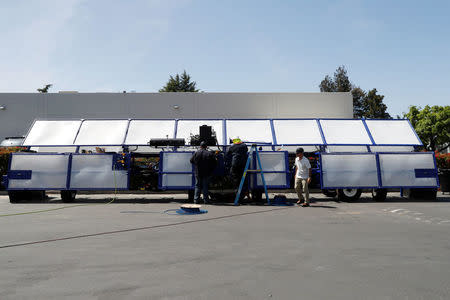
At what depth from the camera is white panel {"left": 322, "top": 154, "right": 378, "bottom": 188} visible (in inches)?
483

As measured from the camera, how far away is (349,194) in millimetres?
12477

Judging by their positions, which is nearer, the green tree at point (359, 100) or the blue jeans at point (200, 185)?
A: the blue jeans at point (200, 185)

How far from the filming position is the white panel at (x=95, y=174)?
1255cm

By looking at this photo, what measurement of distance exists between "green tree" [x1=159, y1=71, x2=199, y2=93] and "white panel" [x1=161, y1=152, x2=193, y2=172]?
143 ft

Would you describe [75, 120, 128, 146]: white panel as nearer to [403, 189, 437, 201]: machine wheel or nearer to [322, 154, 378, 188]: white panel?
[322, 154, 378, 188]: white panel

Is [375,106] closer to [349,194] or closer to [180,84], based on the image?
[180,84]

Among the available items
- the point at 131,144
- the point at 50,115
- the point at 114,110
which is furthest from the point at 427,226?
the point at 50,115

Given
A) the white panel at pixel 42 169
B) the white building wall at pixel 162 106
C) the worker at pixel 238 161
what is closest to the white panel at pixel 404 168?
the worker at pixel 238 161

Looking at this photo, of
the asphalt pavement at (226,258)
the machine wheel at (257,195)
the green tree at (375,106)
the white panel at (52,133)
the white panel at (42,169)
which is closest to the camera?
the asphalt pavement at (226,258)

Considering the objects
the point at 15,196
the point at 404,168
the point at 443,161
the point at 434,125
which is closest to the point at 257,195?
the point at 404,168

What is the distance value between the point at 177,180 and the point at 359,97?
146 ft

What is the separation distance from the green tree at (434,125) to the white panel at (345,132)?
36.2 meters

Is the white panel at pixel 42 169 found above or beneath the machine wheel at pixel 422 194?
above

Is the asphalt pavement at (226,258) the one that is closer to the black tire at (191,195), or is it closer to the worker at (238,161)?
the worker at (238,161)
